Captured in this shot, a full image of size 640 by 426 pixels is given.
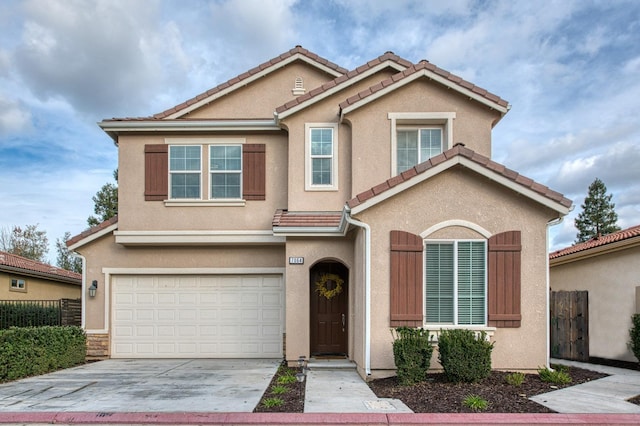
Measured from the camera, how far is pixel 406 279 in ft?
32.1

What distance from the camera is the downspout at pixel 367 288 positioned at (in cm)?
971

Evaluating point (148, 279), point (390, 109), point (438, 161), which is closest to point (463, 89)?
point (390, 109)

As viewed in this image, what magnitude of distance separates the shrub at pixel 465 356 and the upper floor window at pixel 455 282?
31.2 inches

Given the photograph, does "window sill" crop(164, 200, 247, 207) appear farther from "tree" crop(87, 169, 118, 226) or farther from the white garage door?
"tree" crop(87, 169, 118, 226)

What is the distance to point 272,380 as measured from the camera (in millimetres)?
10016

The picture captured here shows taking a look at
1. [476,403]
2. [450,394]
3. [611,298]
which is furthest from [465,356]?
[611,298]

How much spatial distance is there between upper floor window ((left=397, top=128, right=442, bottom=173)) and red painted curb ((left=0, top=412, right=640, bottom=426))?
7.03 m

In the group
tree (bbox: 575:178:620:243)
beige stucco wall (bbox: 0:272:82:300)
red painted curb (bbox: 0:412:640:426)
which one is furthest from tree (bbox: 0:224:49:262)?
tree (bbox: 575:178:620:243)

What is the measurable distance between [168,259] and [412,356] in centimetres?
768

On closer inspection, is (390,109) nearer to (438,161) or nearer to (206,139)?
(438,161)

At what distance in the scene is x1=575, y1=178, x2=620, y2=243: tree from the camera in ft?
137

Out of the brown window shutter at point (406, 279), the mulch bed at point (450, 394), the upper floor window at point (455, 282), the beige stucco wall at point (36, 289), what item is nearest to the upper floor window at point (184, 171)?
the mulch bed at point (450, 394)

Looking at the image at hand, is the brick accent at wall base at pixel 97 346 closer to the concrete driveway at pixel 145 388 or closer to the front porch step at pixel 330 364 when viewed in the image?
the concrete driveway at pixel 145 388

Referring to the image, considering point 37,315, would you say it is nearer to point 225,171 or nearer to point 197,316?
point 197,316
